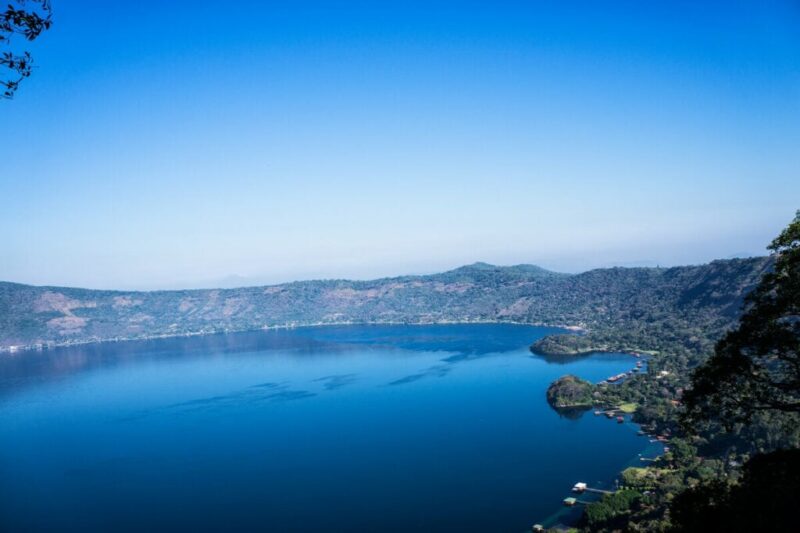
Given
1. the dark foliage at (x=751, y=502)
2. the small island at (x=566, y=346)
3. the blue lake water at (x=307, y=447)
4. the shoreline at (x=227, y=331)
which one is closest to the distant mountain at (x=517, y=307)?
the shoreline at (x=227, y=331)

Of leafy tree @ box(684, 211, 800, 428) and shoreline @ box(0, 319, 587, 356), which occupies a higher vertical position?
leafy tree @ box(684, 211, 800, 428)

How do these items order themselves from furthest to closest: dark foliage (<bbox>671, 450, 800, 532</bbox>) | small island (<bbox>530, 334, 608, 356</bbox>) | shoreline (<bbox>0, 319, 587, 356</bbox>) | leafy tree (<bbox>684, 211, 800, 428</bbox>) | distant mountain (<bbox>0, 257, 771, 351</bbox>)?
shoreline (<bbox>0, 319, 587, 356</bbox>) → distant mountain (<bbox>0, 257, 771, 351</bbox>) → small island (<bbox>530, 334, 608, 356</bbox>) → leafy tree (<bbox>684, 211, 800, 428</bbox>) → dark foliage (<bbox>671, 450, 800, 532</bbox>)

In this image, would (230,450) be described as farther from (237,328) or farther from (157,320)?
(157,320)

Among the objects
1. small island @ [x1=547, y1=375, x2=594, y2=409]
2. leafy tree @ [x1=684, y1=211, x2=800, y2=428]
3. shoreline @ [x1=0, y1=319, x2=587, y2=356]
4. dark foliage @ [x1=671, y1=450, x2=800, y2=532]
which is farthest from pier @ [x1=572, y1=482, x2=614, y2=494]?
shoreline @ [x1=0, y1=319, x2=587, y2=356]

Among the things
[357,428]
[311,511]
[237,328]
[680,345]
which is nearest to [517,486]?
[311,511]

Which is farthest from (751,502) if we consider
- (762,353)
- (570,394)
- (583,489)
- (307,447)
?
(570,394)

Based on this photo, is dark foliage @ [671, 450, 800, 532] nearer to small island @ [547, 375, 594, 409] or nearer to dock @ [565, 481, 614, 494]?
dock @ [565, 481, 614, 494]

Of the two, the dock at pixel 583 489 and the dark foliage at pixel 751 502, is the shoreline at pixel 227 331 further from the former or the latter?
the dark foliage at pixel 751 502

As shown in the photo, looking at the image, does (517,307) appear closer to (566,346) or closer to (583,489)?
(566,346)
